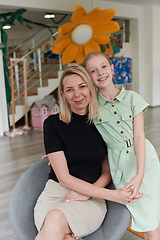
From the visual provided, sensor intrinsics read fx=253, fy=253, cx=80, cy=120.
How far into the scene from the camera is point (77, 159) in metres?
1.37

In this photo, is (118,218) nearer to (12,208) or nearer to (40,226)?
(40,226)

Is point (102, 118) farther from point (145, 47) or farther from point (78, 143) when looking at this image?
point (145, 47)

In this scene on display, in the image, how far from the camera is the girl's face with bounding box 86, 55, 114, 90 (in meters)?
1.35

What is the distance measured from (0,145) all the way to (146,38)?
5.18 meters

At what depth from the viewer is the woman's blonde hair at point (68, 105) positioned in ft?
4.37

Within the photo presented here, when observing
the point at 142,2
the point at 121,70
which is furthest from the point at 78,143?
the point at 142,2

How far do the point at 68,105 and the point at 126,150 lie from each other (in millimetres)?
406

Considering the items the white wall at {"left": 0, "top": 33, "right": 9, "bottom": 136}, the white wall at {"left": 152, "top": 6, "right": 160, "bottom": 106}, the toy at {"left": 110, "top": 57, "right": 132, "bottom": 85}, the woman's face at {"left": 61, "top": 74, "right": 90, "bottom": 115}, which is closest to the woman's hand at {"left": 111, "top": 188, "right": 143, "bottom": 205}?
the woman's face at {"left": 61, "top": 74, "right": 90, "bottom": 115}

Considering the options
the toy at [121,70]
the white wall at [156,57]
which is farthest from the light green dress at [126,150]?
the white wall at [156,57]

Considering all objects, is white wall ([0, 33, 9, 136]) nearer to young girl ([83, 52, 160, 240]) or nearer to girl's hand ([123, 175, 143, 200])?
young girl ([83, 52, 160, 240])

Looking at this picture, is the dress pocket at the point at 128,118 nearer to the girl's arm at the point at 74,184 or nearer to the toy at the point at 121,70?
the girl's arm at the point at 74,184

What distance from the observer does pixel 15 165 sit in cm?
341

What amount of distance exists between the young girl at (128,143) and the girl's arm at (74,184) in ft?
0.45

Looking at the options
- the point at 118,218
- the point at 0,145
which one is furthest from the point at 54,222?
the point at 0,145
